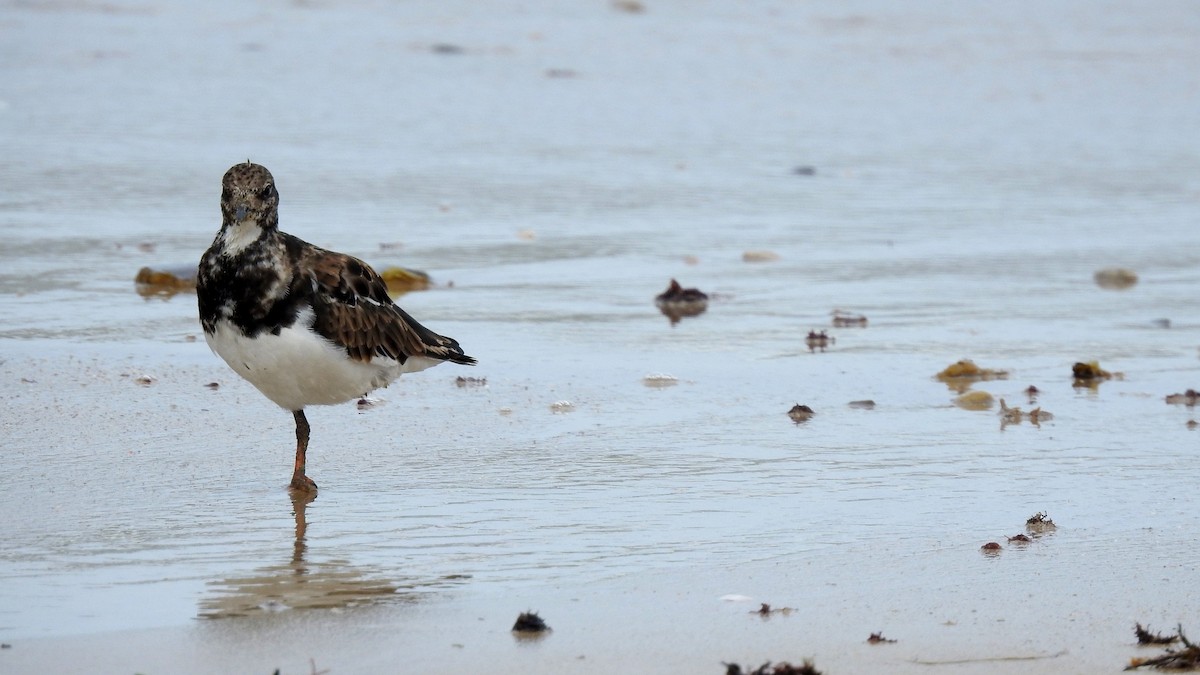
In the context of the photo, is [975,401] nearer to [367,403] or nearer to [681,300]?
[681,300]

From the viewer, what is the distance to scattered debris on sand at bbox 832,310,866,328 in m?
7.54

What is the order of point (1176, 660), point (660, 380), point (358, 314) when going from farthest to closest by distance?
Answer: point (660, 380), point (358, 314), point (1176, 660)

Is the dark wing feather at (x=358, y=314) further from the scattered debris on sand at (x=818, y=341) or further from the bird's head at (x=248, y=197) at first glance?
the scattered debris on sand at (x=818, y=341)

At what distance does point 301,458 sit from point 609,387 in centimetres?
156

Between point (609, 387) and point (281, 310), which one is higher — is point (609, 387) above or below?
below

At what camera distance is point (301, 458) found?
514 centimetres

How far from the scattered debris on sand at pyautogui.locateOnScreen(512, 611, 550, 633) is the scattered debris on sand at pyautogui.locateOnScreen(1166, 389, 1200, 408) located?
10.8 ft

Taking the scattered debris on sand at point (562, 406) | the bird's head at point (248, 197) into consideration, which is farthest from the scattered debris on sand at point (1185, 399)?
the bird's head at point (248, 197)

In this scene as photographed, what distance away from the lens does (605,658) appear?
3.65 metres

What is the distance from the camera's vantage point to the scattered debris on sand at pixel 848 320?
7543 mm

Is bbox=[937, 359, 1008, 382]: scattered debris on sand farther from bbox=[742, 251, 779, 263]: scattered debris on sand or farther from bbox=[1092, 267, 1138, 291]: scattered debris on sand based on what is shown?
bbox=[742, 251, 779, 263]: scattered debris on sand

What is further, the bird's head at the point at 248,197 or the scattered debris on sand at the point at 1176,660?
the bird's head at the point at 248,197

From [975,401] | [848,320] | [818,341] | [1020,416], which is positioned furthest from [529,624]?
[848,320]

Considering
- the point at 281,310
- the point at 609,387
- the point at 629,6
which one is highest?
the point at 629,6
